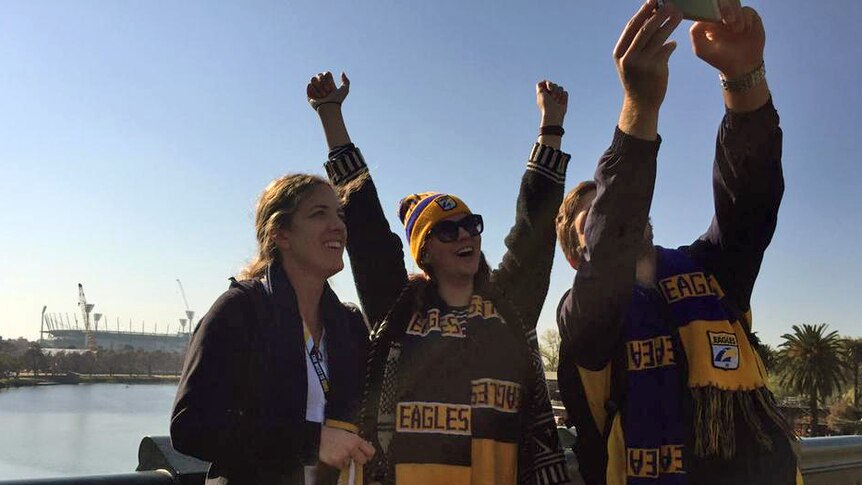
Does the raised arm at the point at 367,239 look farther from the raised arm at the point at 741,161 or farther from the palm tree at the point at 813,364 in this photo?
the palm tree at the point at 813,364

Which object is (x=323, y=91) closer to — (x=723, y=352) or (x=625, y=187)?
(x=625, y=187)

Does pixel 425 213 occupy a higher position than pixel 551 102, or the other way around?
pixel 551 102

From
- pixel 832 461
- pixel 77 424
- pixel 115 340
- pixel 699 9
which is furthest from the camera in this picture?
pixel 115 340

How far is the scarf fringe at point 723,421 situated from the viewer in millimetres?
2029

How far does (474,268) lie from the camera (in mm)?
2688

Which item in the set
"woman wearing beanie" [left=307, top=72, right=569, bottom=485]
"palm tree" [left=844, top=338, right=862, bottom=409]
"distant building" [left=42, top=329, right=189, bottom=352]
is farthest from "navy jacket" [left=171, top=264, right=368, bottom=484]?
"distant building" [left=42, top=329, right=189, bottom=352]

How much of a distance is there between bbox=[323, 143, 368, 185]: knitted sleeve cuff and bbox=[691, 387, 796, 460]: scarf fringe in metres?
1.52

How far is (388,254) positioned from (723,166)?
1.28 m

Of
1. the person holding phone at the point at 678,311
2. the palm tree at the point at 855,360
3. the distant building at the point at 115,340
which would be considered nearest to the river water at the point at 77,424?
the person holding phone at the point at 678,311

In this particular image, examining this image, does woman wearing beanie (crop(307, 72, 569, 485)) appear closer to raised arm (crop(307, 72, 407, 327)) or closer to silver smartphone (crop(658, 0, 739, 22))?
raised arm (crop(307, 72, 407, 327))

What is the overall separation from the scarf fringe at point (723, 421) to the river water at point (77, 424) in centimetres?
2343

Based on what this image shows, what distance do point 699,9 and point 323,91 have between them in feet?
5.71

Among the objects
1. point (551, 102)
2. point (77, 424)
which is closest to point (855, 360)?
point (551, 102)

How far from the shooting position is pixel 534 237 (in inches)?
112
